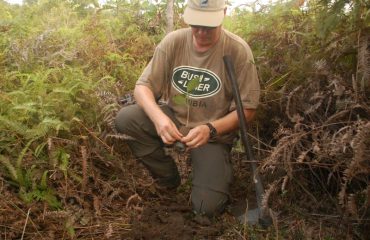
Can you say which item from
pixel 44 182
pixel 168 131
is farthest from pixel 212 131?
pixel 44 182

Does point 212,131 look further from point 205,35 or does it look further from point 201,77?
point 205,35

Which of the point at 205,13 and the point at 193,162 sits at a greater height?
the point at 205,13

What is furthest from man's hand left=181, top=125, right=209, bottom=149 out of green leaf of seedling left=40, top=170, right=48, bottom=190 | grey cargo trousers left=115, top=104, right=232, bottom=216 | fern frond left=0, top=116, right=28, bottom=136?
fern frond left=0, top=116, right=28, bottom=136

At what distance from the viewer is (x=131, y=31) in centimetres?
680

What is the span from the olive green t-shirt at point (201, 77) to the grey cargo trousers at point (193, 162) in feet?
0.66

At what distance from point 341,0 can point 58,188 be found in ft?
8.49

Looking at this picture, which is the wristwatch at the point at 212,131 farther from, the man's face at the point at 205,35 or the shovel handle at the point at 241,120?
the man's face at the point at 205,35

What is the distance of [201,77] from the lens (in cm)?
377

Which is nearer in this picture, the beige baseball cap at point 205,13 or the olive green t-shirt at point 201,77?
the beige baseball cap at point 205,13

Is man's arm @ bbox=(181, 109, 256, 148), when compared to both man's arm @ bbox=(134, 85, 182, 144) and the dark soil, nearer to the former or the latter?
man's arm @ bbox=(134, 85, 182, 144)

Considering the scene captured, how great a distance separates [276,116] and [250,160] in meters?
0.62

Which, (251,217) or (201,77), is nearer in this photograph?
(251,217)

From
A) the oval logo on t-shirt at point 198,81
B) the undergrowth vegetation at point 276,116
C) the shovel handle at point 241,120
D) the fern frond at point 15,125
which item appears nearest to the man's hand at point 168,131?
the oval logo on t-shirt at point 198,81

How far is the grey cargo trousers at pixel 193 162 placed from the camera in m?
3.61
